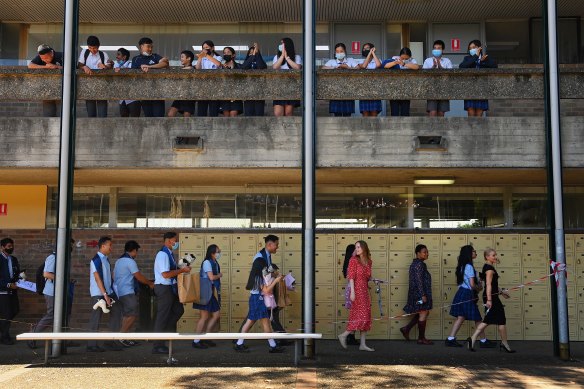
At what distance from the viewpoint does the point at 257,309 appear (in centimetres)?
1067

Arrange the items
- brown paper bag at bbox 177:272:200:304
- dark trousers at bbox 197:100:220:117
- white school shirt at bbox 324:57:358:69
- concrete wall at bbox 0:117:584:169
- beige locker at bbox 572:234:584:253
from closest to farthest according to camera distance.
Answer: brown paper bag at bbox 177:272:200:304 < concrete wall at bbox 0:117:584:169 < dark trousers at bbox 197:100:220:117 < white school shirt at bbox 324:57:358:69 < beige locker at bbox 572:234:584:253

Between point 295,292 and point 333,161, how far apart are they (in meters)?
2.69

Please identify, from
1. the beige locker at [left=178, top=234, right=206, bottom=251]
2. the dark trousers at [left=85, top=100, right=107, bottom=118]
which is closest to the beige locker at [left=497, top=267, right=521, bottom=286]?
the beige locker at [left=178, top=234, right=206, bottom=251]

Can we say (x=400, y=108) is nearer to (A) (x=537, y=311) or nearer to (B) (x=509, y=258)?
(B) (x=509, y=258)

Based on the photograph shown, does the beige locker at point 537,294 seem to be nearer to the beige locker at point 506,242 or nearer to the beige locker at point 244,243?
the beige locker at point 506,242

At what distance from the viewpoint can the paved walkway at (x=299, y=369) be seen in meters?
8.62

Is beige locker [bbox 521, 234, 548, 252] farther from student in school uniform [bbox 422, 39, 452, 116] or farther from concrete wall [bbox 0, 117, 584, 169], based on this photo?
student in school uniform [bbox 422, 39, 452, 116]

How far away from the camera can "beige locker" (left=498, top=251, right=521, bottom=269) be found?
12.5m

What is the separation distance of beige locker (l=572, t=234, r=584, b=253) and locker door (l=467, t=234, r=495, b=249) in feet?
4.68

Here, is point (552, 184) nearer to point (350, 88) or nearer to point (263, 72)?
point (350, 88)

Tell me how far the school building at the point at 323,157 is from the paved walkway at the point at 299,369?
1572mm

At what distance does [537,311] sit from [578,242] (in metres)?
1.42

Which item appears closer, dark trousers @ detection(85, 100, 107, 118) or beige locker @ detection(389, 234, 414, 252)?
dark trousers @ detection(85, 100, 107, 118)

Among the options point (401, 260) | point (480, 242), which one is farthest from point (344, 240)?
point (480, 242)
